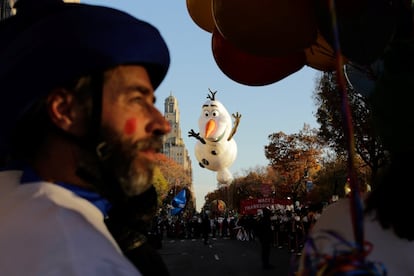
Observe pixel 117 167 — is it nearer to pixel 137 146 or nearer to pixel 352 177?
pixel 137 146

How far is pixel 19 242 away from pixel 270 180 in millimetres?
83712

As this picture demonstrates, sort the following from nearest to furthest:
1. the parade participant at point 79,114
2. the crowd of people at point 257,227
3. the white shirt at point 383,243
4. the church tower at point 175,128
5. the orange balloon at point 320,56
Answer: the parade participant at point 79,114 < the white shirt at point 383,243 < the orange balloon at point 320,56 < the crowd of people at point 257,227 < the church tower at point 175,128

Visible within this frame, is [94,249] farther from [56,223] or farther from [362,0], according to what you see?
[362,0]

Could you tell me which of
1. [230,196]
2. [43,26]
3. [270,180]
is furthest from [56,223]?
[230,196]

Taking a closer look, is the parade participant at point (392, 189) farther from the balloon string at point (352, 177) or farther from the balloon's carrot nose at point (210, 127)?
the balloon's carrot nose at point (210, 127)

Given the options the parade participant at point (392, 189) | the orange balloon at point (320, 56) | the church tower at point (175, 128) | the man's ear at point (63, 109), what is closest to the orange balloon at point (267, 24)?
the orange balloon at point (320, 56)

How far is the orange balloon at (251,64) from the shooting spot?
9.65ft

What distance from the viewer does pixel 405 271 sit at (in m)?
1.67

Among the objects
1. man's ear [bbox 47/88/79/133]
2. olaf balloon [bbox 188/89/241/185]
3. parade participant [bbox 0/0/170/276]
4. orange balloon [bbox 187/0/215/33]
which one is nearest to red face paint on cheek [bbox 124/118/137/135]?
parade participant [bbox 0/0/170/276]

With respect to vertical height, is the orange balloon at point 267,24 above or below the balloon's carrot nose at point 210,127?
below

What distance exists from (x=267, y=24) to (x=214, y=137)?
96.8 feet

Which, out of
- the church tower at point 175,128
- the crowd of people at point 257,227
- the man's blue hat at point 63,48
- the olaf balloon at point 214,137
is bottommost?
the crowd of people at point 257,227

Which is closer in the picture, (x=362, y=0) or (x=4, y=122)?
(x=4, y=122)

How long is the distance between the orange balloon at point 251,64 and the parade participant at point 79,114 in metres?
1.44
